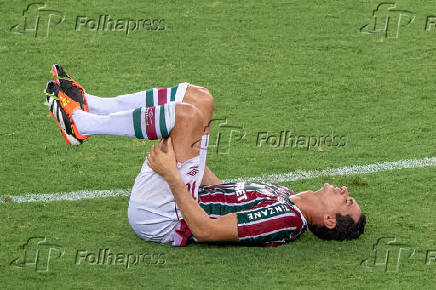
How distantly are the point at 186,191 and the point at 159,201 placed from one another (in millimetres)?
296

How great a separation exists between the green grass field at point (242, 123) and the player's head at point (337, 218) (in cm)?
7

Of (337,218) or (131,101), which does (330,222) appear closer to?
(337,218)

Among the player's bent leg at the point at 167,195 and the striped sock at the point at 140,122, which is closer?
the striped sock at the point at 140,122

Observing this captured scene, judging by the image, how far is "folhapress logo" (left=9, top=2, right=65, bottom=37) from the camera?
10984mm

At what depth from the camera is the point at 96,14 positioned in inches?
442

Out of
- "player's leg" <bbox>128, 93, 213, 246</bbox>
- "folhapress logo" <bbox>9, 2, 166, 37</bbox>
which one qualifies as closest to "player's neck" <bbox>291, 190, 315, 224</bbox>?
"player's leg" <bbox>128, 93, 213, 246</bbox>

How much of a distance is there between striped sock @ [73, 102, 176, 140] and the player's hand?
0.33 feet

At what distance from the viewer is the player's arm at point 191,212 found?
255 inches

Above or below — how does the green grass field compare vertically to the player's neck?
below

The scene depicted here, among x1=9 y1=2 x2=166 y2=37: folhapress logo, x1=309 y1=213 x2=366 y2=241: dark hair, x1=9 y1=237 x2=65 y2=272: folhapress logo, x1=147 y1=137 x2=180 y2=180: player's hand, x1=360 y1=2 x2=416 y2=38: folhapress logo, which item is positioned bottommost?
x1=9 y1=237 x2=65 y2=272: folhapress logo

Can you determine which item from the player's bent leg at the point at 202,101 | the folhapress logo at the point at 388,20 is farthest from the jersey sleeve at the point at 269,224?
the folhapress logo at the point at 388,20

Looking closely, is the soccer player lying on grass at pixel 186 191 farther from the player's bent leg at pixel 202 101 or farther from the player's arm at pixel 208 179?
the player's arm at pixel 208 179

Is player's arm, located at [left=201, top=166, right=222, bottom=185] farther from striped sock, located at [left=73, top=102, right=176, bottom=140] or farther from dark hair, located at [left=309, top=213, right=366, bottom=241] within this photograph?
dark hair, located at [left=309, top=213, right=366, bottom=241]

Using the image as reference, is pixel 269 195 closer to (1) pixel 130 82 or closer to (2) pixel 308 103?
(2) pixel 308 103
